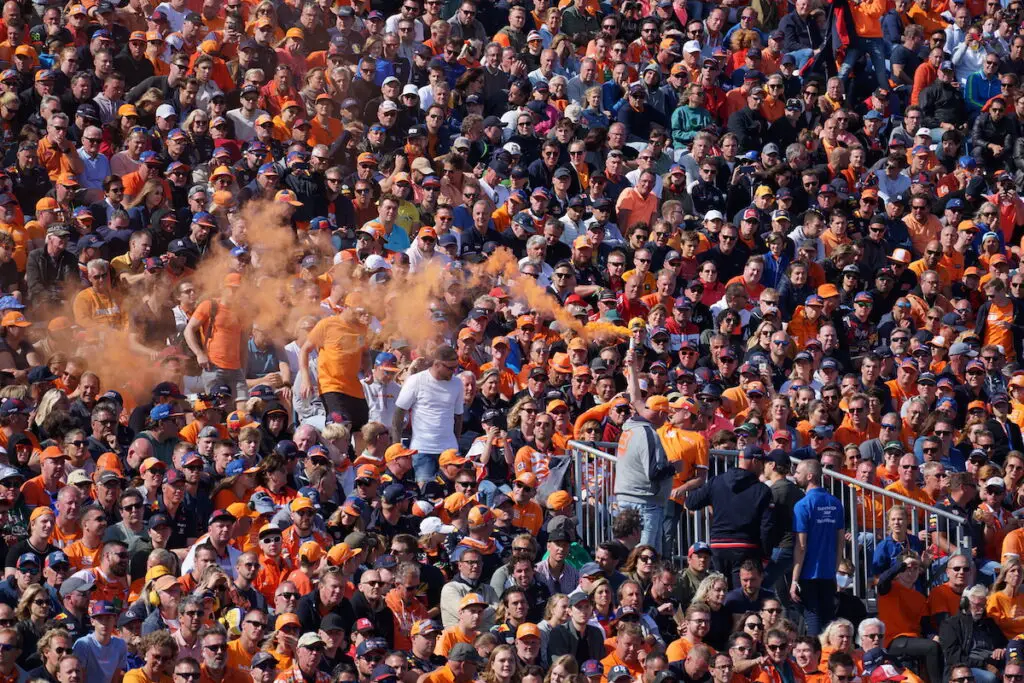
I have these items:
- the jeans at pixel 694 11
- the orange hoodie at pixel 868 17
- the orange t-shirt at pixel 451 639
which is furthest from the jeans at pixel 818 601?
the orange hoodie at pixel 868 17

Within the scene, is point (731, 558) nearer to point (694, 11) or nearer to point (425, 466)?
point (425, 466)

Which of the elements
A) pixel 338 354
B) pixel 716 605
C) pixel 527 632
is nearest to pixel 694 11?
pixel 338 354

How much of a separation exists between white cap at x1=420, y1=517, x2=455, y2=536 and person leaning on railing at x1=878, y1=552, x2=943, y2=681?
10.5 feet

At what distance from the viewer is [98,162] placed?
62.8ft

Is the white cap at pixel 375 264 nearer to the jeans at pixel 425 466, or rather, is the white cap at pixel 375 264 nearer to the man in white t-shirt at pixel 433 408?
the man in white t-shirt at pixel 433 408

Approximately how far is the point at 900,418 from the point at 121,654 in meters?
7.70

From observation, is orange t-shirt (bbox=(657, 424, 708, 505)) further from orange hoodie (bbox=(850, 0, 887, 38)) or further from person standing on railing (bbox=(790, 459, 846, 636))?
orange hoodie (bbox=(850, 0, 887, 38))

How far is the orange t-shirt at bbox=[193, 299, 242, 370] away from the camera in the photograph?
1761cm

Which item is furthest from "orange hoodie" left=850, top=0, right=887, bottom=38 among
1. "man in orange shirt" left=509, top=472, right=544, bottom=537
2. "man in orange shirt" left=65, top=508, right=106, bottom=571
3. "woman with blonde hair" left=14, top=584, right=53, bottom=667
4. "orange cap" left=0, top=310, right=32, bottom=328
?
"woman with blonde hair" left=14, top=584, right=53, bottom=667

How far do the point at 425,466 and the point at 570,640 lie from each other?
263cm

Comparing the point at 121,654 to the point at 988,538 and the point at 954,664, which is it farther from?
the point at 988,538

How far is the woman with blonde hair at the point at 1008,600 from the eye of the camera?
16359mm

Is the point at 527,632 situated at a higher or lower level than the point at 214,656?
higher

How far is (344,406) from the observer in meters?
17.5
